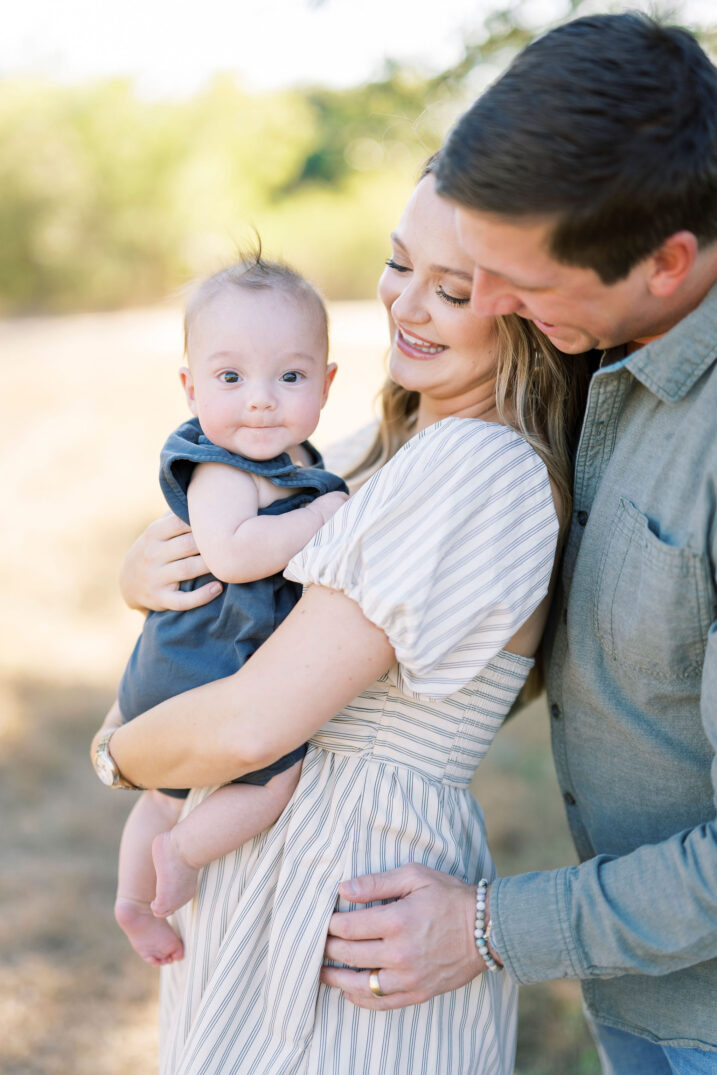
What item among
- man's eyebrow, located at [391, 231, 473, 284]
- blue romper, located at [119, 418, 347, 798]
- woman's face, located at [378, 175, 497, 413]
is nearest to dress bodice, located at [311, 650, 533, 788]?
blue romper, located at [119, 418, 347, 798]

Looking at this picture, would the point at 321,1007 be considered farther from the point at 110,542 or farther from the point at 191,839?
the point at 110,542

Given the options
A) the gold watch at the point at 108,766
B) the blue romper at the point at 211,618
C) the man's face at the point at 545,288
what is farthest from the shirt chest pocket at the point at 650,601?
the gold watch at the point at 108,766

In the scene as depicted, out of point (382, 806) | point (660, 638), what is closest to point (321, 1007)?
point (382, 806)

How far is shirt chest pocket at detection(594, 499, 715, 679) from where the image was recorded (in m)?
1.34

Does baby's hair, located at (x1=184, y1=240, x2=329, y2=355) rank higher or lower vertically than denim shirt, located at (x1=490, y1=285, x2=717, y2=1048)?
higher

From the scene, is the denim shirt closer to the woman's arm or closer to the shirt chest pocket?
the shirt chest pocket

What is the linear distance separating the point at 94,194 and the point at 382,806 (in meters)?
19.1

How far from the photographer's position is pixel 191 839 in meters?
1.62

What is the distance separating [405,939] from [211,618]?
1.95ft

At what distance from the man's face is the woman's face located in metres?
0.20

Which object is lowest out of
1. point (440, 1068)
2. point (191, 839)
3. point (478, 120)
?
point (440, 1068)

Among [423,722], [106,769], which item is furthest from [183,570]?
[423,722]

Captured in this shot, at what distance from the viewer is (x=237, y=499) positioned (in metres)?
1.64

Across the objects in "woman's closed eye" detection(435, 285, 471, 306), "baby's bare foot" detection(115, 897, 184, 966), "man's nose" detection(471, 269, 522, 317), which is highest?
"man's nose" detection(471, 269, 522, 317)
